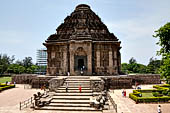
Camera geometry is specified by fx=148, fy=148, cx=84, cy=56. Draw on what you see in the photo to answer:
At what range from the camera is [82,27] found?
96.0 feet

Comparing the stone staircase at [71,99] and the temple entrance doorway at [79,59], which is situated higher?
the temple entrance doorway at [79,59]

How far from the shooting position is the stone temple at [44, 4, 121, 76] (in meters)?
26.3

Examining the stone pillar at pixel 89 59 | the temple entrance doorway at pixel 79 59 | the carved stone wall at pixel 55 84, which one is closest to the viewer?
the carved stone wall at pixel 55 84

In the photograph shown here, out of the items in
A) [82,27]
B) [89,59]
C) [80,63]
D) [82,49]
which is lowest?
[80,63]

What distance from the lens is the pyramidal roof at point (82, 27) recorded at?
29.1 metres

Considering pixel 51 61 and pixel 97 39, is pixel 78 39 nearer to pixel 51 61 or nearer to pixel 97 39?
pixel 97 39

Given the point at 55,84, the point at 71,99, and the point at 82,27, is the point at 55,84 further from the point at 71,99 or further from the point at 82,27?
the point at 82,27

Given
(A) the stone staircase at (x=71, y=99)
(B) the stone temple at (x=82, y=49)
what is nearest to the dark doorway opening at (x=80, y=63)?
(B) the stone temple at (x=82, y=49)

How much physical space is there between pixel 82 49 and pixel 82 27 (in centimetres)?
525

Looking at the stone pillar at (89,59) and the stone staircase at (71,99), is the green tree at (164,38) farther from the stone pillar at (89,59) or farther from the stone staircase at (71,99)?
the stone pillar at (89,59)

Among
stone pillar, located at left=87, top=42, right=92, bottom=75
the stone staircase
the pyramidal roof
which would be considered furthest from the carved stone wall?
the pyramidal roof

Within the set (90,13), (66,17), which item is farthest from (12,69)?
(90,13)

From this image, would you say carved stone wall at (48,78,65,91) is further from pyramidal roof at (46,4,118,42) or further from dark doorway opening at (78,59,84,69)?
pyramidal roof at (46,4,118,42)

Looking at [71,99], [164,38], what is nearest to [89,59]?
[71,99]
